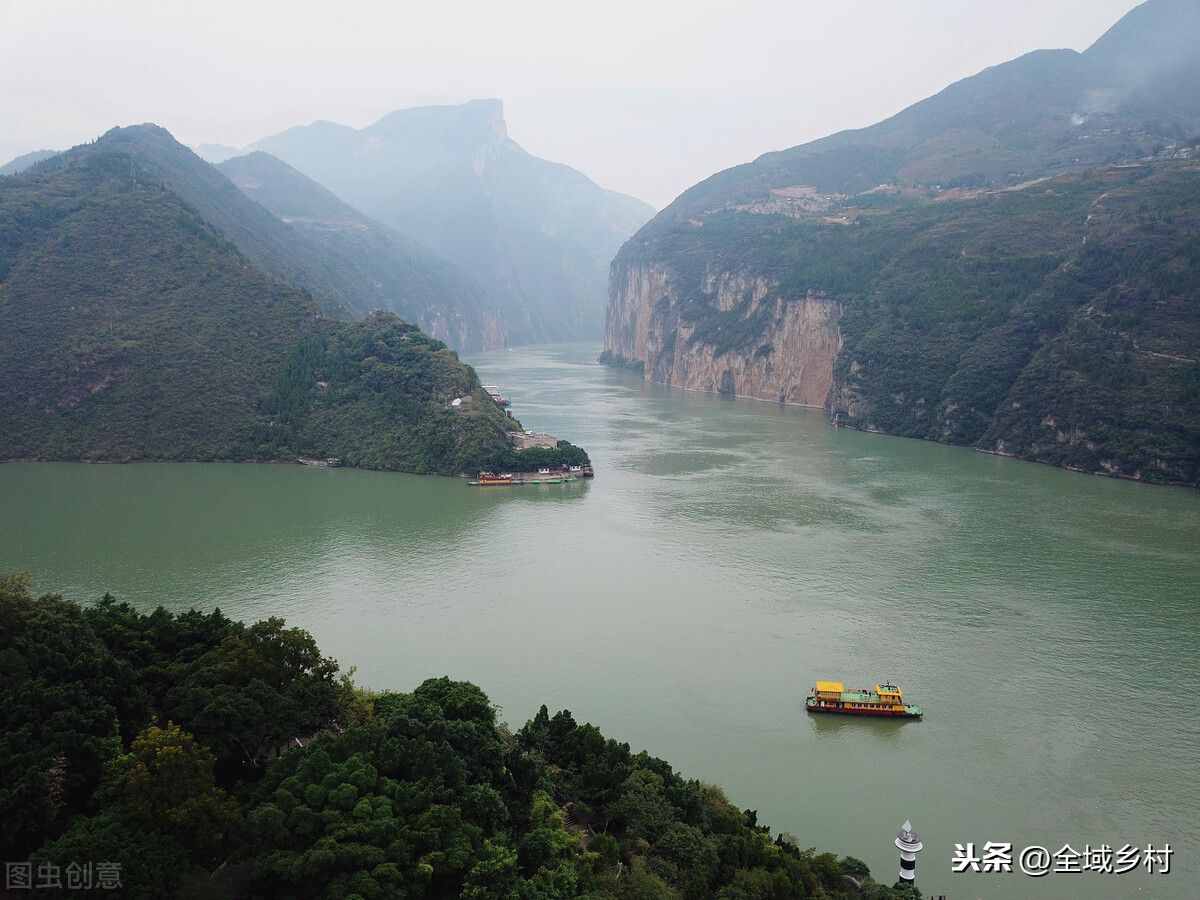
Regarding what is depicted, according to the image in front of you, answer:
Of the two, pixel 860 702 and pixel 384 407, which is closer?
pixel 860 702

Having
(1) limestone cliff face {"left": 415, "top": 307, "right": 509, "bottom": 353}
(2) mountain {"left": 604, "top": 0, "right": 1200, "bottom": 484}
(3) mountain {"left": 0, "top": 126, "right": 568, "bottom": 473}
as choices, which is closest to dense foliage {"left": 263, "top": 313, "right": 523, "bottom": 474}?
(3) mountain {"left": 0, "top": 126, "right": 568, "bottom": 473}

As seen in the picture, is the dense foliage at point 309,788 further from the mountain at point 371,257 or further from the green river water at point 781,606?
the mountain at point 371,257

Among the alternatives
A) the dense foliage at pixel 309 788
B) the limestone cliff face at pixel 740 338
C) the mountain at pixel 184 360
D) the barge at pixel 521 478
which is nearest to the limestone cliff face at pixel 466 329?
the limestone cliff face at pixel 740 338

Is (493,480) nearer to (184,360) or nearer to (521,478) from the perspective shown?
(521,478)

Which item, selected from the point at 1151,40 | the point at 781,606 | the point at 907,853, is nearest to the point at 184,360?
the point at 781,606

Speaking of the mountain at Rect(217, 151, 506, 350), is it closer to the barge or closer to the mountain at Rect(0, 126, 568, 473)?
the mountain at Rect(0, 126, 568, 473)

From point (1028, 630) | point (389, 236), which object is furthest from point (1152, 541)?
point (389, 236)

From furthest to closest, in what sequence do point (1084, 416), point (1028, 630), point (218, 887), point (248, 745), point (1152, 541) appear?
1. point (1084, 416)
2. point (1152, 541)
3. point (1028, 630)
4. point (248, 745)
5. point (218, 887)

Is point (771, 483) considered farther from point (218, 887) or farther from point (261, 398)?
point (218, 887)
